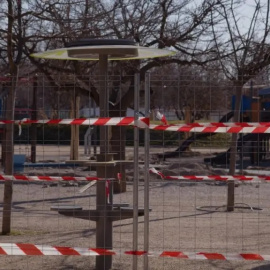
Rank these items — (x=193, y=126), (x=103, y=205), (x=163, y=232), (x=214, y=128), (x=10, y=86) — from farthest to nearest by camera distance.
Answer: (x=10, y=86), (x=163, y=232), (x=103, y=205), (x=214, y=128), (x=193, y=126)

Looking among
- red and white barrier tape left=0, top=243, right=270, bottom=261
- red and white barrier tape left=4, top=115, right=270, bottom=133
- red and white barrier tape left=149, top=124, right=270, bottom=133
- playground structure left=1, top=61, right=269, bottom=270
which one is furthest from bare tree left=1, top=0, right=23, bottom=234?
red and white barrier tape left=149, top=124, right=270, bottom=133

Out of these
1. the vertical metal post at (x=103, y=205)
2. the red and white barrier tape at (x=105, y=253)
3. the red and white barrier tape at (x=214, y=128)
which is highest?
the red and white barrier tape at (x=214, y=128)

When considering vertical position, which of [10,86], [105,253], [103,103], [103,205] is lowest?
[105,253]

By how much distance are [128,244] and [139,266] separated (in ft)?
3.45

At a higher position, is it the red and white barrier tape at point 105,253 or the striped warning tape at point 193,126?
the striped warning tape at point 193,126

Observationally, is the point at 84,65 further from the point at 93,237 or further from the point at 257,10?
the point at 93,237

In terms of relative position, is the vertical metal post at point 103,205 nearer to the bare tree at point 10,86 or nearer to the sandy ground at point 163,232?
the sandy ground at point 163,232

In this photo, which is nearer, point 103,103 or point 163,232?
point 103,103

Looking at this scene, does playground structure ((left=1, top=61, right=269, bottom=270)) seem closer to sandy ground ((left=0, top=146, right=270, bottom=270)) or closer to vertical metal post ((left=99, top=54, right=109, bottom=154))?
sandy ground ((left=0, top=146, right=270, bottom=270))

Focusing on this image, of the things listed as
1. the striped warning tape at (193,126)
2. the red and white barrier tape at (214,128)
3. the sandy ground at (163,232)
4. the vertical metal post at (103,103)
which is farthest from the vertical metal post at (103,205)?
the red and white barrier tape at (214,128)

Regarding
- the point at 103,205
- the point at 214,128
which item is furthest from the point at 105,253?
the point at 214,128

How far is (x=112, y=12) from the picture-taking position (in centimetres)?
1248

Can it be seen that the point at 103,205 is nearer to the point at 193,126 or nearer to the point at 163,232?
the point at 193,126

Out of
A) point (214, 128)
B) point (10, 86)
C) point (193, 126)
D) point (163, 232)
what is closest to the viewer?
point (193, 126)
